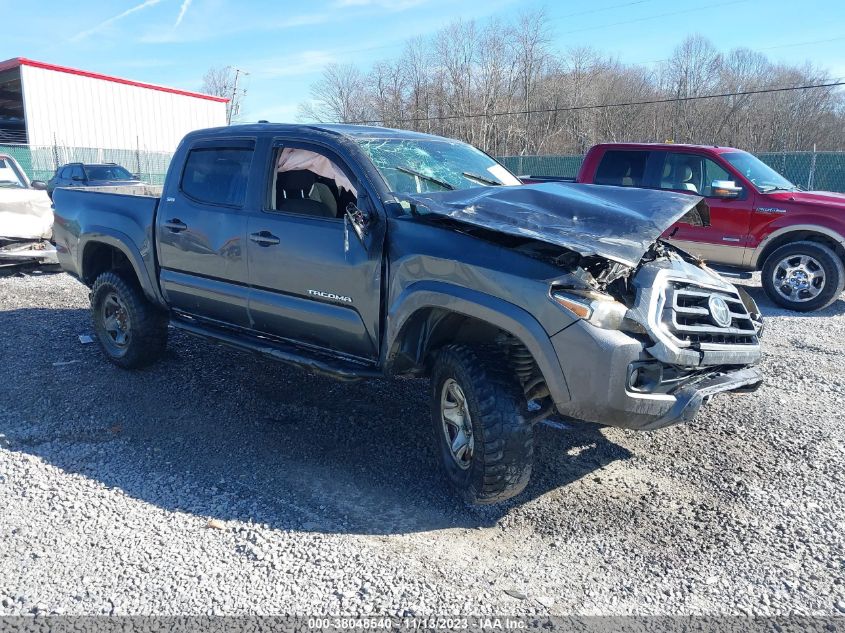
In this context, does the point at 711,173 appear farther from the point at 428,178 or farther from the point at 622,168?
the point at 428,178

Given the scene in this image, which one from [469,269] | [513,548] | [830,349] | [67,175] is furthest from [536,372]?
[67,175]

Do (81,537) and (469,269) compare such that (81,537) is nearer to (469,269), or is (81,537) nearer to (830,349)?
(469,269)

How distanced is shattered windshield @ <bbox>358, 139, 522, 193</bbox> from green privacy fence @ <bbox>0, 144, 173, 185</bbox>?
2485 centimetres

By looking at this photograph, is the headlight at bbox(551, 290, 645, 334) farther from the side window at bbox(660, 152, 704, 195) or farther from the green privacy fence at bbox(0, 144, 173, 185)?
the green privacy fence at bbox(0, 144, 173, 185)

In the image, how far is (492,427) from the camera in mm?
3365

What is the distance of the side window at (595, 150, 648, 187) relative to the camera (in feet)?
31.6

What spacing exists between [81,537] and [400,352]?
1.83 meters

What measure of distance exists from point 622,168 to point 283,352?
6.87m

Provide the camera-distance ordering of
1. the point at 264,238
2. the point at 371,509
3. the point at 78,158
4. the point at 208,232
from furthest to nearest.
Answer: the point at 78,158
the point at 208,232
the point at 264,238
the point at 371,509

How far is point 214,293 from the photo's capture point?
5.00 meters

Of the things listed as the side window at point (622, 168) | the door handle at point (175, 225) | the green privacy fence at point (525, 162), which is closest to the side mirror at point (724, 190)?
the side window at point (622, 168)

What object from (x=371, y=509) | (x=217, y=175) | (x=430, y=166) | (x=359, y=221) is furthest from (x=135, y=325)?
(x=371, y=509)

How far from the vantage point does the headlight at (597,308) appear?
10.4 ft

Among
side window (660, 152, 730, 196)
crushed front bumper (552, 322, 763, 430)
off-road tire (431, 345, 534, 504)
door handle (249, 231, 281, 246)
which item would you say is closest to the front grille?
crushed front bumper (552, 322, 763, 430)
